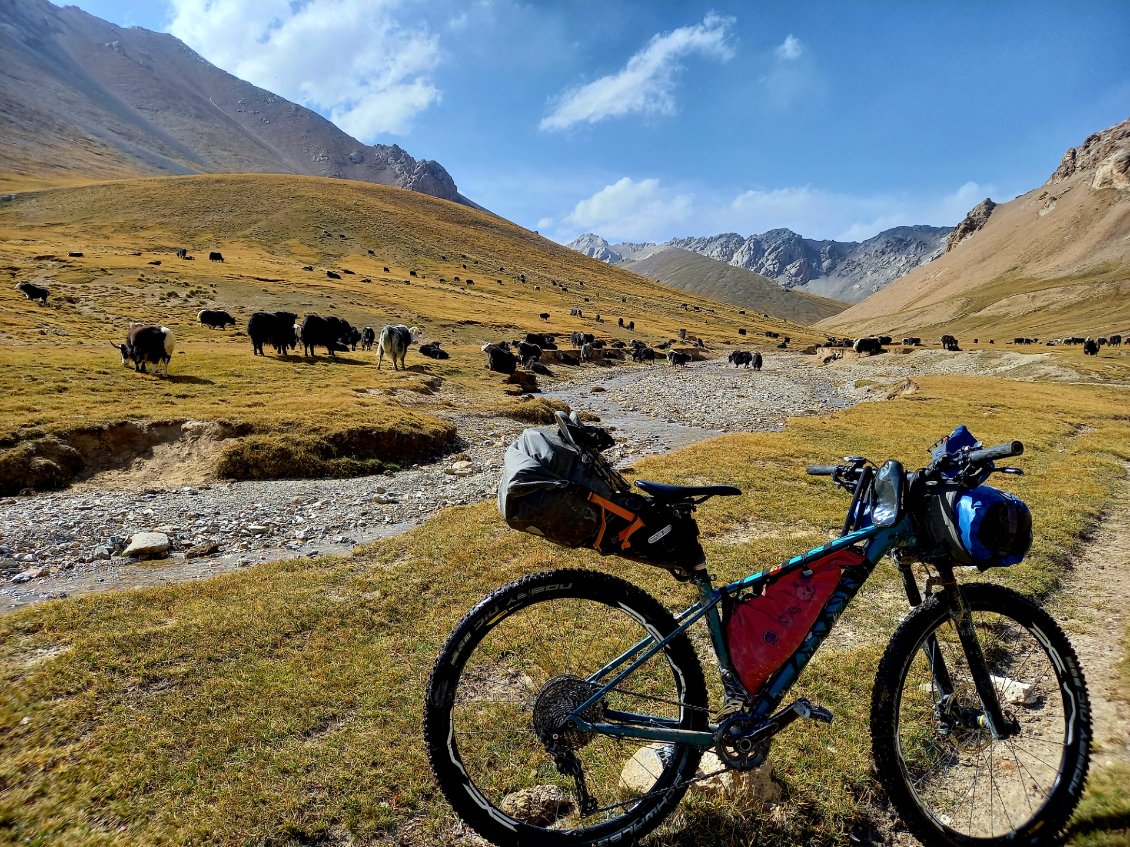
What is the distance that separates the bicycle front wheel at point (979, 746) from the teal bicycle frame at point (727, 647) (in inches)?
15.9

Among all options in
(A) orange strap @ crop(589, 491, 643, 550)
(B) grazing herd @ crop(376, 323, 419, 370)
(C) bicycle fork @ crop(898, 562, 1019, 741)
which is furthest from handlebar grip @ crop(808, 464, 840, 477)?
(B) grazing herd @ crop(376, 323, 419, 370)

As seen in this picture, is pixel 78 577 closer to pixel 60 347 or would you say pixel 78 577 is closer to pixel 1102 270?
pixel 60 347

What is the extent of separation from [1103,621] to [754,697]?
626 cm

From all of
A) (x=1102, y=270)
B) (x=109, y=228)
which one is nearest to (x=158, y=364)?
(x=109, y=228)

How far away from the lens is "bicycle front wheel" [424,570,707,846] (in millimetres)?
3357

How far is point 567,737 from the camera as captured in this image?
11.6 feet

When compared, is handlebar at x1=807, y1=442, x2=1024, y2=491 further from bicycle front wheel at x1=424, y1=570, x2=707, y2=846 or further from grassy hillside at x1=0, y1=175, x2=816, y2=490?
grassy hillside at x1=0, y1=175, x2=816, y2=490

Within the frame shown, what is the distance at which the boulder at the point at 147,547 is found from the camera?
397 inches

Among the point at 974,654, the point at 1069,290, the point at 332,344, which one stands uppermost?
the point at 1069,290

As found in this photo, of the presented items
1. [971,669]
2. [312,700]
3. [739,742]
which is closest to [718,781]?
[739,742]

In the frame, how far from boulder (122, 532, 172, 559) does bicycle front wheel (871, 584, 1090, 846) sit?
11.7 meters

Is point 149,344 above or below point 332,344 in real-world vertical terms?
below

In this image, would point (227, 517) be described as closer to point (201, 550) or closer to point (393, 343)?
point (201, 550)

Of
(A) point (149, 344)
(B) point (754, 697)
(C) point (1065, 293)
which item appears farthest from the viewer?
(C) point (1065, 293)
